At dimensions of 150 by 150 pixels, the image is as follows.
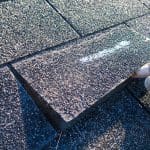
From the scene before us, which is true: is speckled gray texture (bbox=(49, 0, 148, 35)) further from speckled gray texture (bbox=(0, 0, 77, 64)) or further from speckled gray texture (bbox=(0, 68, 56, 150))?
speckled gray texture (bbox=(0, 68, 56, 150))

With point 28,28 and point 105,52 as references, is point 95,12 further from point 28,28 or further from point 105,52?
point 28,28

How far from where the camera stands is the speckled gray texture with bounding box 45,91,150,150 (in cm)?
198

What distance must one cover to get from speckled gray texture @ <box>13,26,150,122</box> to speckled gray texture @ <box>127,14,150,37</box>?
26 centimetres

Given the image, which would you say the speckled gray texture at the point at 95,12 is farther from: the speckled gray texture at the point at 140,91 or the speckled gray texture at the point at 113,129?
the speckled gray texture at the point at 113,129

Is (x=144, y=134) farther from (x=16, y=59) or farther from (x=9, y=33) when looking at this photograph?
(x=9, y=33)

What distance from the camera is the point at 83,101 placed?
2074mm

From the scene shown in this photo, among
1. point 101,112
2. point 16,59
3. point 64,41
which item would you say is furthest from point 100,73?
point 16,59

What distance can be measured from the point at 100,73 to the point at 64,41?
0.46 meters

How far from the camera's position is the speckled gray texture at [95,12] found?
276cm

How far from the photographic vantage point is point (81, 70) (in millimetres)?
2266

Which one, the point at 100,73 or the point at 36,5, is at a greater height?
the point at 36,5

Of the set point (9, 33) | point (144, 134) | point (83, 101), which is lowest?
point (144, 134)

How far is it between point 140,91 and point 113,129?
0.46 meters

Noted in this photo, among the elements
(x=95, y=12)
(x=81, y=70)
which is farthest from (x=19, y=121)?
(x=95, y=12)
